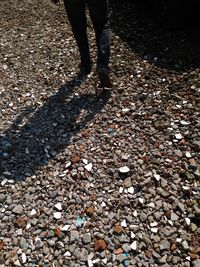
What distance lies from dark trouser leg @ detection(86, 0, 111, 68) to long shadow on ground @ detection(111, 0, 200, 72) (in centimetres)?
152

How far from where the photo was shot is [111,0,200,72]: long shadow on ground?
24.8ft

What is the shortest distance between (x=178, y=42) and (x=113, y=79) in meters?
1.71

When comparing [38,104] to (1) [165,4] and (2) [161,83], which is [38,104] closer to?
(2) [161,83]

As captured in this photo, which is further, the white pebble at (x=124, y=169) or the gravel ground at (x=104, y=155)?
the white pebble at (x=124, y=169)

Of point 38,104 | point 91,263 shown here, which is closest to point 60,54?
point 38,104

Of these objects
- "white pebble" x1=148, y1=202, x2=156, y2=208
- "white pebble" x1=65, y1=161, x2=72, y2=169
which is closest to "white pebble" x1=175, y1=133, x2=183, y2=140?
"white pebble" x1=148, y1=202, x2=156, y2=208

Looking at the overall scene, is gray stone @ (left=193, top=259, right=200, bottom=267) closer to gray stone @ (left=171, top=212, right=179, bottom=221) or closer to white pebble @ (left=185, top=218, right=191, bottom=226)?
white pebble @ (left=185, top=218, right=191, bottom=226)

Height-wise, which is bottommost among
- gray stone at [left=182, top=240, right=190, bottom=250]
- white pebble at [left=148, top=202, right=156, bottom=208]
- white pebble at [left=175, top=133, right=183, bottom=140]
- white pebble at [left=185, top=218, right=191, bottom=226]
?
gray stone at [left=182, top=240, right=190, bottom=250]

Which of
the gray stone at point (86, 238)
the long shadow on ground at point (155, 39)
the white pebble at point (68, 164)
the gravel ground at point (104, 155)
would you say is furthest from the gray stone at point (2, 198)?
the long shadow on ground at point (155, 39)

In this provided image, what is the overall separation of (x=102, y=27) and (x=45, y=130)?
2083 mm

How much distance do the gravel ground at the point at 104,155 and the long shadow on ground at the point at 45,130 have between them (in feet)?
0.07

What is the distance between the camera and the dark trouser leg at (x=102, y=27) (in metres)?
6.28

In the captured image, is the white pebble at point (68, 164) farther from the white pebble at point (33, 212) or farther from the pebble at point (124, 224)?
the pebble at point (124, 224)

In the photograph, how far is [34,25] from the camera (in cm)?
1015
